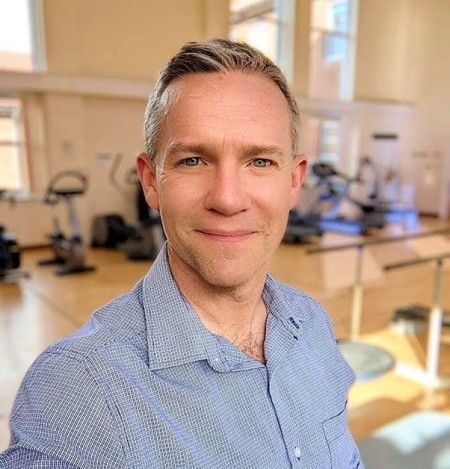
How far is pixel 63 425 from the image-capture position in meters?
0.74

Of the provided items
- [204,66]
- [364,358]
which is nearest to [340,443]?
[204,66]

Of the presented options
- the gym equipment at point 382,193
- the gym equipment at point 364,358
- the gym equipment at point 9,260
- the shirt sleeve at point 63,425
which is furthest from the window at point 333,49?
the shirt sleeve at point 63,425

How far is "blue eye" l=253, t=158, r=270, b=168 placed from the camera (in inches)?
36.9

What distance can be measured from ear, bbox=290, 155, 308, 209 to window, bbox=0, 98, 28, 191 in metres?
7.12

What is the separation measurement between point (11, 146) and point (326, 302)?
5.56 meters

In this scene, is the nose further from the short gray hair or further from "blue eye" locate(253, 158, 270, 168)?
the short gray hair

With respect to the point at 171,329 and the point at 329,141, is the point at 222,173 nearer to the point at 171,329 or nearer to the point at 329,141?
the point at 171,329

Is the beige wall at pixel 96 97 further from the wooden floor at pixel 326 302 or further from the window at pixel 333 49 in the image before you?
the window at pixel 333 49

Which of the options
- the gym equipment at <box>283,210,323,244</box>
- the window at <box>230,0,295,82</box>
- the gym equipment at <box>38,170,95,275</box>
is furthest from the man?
the window at <box>230,0,295,82</box>

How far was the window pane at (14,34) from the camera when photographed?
6.91 m

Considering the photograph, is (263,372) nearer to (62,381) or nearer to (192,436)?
(192,436)

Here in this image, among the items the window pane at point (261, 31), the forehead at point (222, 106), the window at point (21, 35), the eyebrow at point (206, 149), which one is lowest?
the eyebrow at point (206, 149)

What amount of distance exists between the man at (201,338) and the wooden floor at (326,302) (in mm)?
1888

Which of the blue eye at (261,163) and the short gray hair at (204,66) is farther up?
the short gray hair at (204,66)
